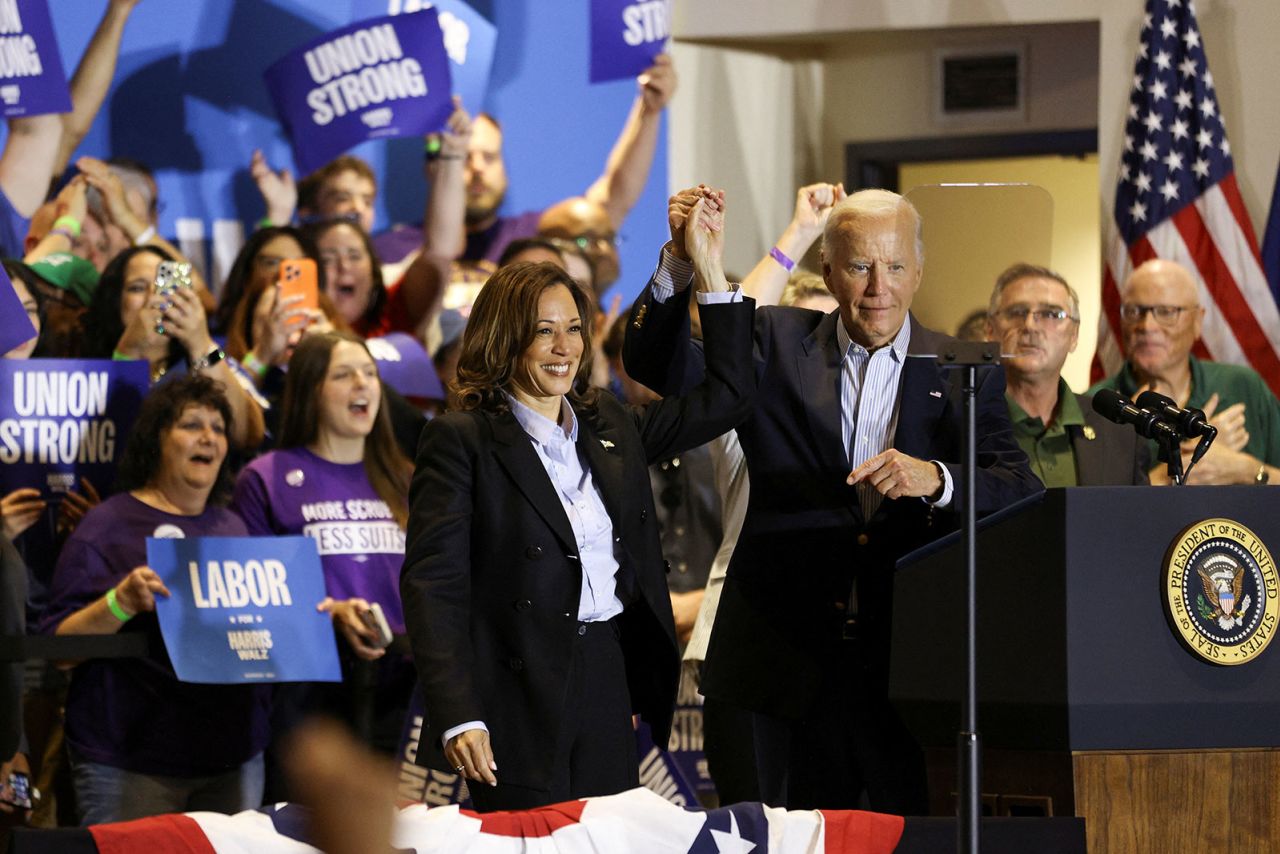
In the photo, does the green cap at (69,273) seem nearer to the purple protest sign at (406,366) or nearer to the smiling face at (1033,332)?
the purple protest sign at (406,366)

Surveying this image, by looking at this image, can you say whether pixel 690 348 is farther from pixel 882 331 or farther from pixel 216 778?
pixel 216 778

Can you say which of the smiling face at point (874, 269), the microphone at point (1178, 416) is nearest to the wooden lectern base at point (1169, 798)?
the microphone at point (1178, 416)

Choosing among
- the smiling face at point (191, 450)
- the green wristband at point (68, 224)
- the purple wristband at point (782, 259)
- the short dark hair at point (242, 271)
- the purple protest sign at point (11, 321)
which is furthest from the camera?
the short dark hair at point (242, 271)

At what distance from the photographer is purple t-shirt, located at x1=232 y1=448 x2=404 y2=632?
4828 millimetres

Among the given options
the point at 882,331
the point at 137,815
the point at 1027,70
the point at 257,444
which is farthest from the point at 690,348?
the point at 1027,70

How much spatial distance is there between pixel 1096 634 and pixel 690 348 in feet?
3.06

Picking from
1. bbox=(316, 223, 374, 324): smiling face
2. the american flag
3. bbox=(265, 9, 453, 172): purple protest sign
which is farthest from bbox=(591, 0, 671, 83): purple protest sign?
the american flag

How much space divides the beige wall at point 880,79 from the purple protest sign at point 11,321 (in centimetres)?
359

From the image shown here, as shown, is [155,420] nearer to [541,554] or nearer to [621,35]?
[541,554]

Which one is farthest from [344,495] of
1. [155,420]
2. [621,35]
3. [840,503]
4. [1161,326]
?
[621,35]

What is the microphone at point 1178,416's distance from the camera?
2945mm

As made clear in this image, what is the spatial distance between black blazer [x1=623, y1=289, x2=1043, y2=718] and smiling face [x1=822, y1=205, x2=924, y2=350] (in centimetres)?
8

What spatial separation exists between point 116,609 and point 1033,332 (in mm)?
2402

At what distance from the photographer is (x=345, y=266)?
6141 mm
